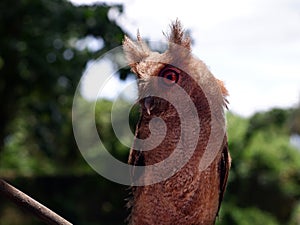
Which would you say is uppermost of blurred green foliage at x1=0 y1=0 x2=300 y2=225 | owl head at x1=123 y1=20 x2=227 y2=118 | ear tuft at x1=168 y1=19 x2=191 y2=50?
ear tuft at x1=168 y1=19 x2=191 y2=50

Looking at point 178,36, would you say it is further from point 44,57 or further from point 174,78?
point 44,57

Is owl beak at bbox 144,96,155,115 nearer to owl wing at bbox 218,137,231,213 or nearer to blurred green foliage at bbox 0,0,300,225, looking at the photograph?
owl wing at bbox 218,137,231,213

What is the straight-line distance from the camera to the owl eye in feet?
4.95

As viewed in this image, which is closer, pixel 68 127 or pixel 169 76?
pixel 169 76

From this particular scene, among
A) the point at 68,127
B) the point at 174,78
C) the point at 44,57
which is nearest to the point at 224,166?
the point at 174,78

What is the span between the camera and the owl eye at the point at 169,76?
151 centimetres

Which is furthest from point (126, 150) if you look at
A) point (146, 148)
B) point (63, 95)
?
point (146, 148)

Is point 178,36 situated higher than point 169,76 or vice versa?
point 178,36

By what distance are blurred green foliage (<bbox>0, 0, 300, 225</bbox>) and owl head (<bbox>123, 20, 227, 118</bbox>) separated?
3360 millimetres

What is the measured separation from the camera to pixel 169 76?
1.52 metres

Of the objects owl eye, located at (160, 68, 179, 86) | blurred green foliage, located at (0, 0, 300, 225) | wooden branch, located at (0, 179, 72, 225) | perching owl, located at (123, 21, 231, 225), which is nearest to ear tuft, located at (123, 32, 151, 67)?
perching owl, located at (123, 21, 231, 225)

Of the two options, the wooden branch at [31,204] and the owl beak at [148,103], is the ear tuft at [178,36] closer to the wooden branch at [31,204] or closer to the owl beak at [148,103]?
the owl beak at [148,103]

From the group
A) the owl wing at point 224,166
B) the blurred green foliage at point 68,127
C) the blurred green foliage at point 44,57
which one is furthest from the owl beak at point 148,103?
the blurred green foliage at point 68,127

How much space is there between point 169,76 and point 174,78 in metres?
0.02
